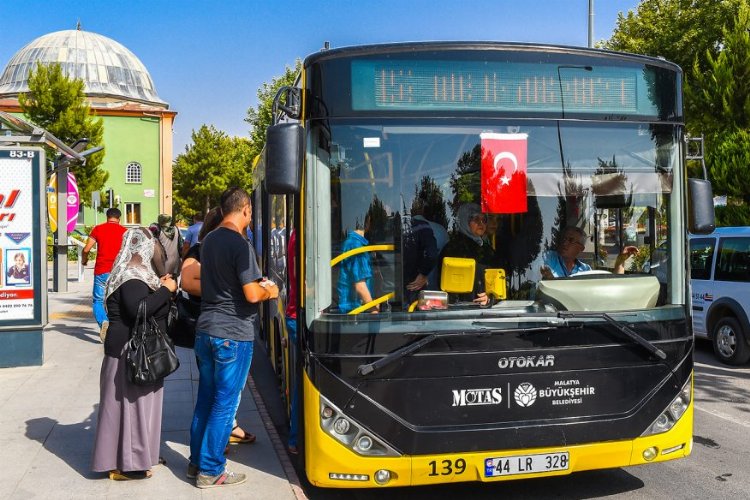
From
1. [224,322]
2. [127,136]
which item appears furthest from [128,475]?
[127,136]

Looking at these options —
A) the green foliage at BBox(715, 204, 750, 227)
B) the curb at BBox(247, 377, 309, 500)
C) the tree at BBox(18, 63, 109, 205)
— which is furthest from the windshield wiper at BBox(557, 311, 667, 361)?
the tree at BBox(18, 63, 109, 205)

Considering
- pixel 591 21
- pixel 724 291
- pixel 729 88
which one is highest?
pixel 591 21

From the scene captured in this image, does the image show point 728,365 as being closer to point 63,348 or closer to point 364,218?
point 364,218

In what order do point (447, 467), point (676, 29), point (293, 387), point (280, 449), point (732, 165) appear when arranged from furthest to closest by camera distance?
point (676, 29), point (732, 165), point (280, 449), point (293, 387), point (447, 467)

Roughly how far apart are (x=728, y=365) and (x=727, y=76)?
50.5 ft

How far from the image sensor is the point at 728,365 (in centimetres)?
1067

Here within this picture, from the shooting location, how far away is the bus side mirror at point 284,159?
4418mm

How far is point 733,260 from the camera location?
35.2 feet

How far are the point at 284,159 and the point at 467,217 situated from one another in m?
1.15

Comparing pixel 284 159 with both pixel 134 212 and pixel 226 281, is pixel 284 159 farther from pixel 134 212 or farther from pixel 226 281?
pixel 134 212

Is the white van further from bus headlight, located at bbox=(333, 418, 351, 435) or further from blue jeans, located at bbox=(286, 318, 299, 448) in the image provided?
bus headlight, located at bbox=(333, 418, 351, 435)

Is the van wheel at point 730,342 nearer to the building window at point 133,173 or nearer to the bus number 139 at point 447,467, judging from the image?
the bus number 139 at point 447,467

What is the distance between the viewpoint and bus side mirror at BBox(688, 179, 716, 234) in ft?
16.6

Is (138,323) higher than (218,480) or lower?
higher
